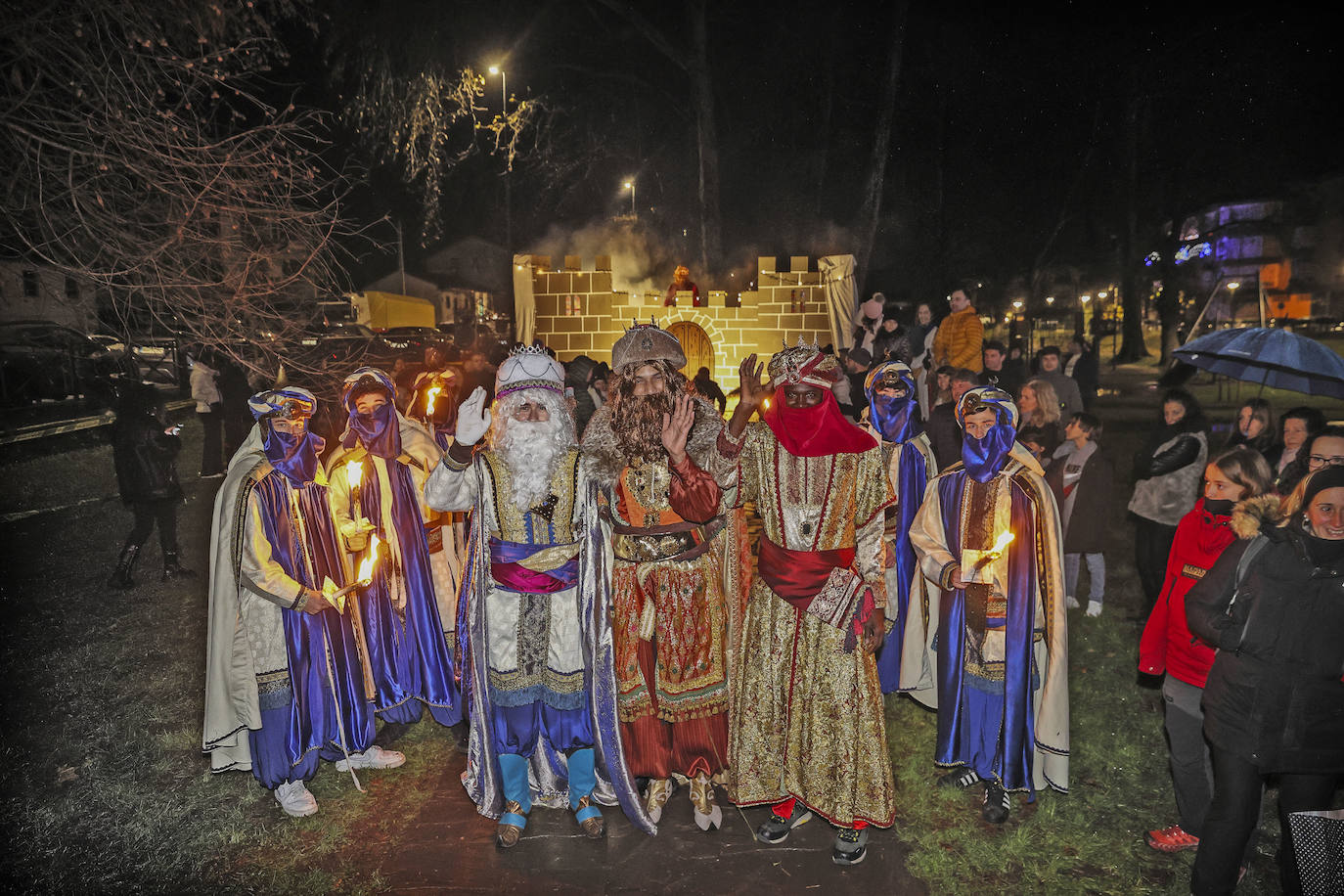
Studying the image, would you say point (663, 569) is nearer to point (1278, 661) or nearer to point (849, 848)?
point (849, 848)

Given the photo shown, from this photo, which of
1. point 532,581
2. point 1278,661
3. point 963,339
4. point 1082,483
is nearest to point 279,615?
point 532,581

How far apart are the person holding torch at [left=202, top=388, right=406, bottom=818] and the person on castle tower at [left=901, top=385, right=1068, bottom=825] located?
342cm

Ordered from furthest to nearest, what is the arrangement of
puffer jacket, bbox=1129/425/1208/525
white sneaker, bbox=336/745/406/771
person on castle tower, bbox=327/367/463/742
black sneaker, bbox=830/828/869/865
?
puffer jacket, bbox=1129/425/1208/525 → white sneaker, bbox=336/745/406/771 → person on castle tower, bbox=327/367/463/742 → black sneaker, bbox=830/828/869/865

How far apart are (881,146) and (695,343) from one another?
7317 millimetres

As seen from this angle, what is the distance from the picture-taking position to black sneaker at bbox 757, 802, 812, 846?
4.33 metres

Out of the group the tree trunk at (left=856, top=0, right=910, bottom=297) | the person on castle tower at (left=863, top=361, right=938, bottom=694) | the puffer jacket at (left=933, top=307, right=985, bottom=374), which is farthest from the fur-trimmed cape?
the tree trunk at (left=856, top=0, right=910, bottom=297)

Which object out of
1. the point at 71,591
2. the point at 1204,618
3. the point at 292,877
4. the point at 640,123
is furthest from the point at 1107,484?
the point at 640,123

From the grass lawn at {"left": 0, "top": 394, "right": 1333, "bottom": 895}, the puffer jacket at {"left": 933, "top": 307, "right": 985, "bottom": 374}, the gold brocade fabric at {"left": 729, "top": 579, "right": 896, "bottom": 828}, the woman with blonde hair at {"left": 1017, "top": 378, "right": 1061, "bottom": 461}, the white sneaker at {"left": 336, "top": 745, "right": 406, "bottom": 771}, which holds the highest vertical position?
the puffer jacket at {"left": 933, "top": 307, "right": 985, "bottom": 374}

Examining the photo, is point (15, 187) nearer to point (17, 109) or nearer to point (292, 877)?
point (17, 109)

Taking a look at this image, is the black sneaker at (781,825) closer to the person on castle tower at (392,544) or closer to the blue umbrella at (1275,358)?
the person on castle tower at (392,544)

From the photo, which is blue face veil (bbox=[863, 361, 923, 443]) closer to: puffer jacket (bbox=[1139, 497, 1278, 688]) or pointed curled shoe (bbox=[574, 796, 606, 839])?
puffer jacket (bbox=[1139, 497, 1278, 688])

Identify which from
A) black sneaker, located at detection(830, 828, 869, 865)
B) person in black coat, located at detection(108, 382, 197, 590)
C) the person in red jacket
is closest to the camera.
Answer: the person in red jacket

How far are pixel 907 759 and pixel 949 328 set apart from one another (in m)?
7.61

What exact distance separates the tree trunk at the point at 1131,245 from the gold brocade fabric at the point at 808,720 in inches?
970
